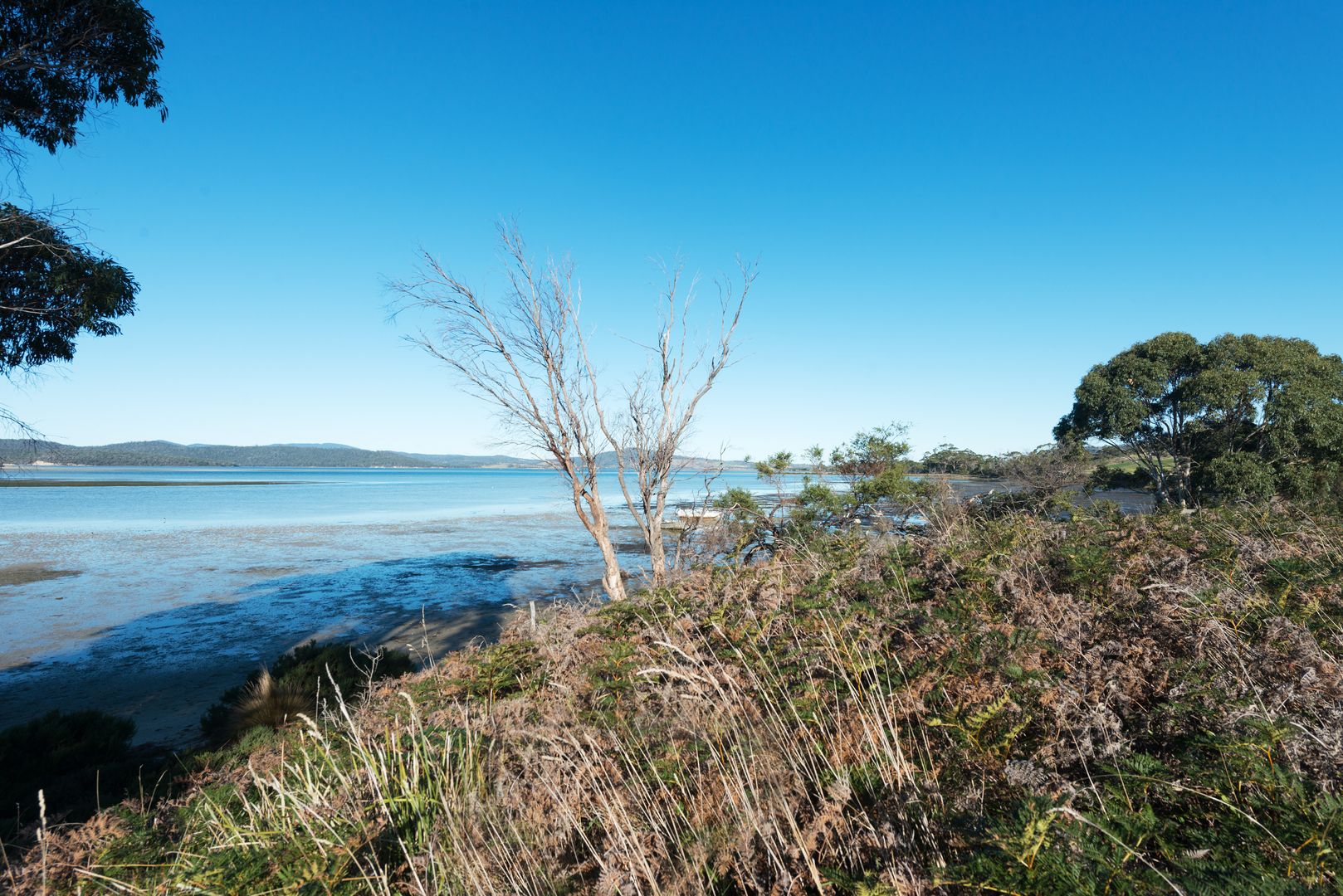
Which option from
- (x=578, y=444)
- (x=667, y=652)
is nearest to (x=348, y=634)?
(x=578, y=444)

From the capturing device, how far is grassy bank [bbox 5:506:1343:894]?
2.00 m

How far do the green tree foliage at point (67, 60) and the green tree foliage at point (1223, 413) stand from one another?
2388 centimetres

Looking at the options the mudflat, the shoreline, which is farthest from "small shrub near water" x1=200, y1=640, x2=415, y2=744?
the mudflat

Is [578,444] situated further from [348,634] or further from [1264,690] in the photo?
[1264,690]

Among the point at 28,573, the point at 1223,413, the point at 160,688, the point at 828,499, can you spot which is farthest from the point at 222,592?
the point at 1223,413

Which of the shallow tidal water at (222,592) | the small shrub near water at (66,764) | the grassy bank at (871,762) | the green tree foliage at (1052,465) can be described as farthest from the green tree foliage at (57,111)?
the green tree foliage at (1052,465)

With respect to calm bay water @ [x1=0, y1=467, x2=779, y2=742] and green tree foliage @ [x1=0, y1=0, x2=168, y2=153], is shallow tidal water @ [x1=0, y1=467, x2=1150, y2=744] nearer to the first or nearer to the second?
calm bay water @ [x1=0, y1=467, x2=779, y2=742]

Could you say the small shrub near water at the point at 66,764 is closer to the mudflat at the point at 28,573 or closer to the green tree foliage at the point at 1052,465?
the mudflat at the point at 28,573

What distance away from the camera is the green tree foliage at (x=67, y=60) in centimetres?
836

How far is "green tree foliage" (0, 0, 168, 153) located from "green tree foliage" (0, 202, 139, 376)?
1696 mm

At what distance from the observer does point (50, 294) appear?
9.16m

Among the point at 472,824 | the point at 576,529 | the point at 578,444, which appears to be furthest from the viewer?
the point at 576,529

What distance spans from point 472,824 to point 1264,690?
11.2 feet

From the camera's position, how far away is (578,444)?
41.1 feet
